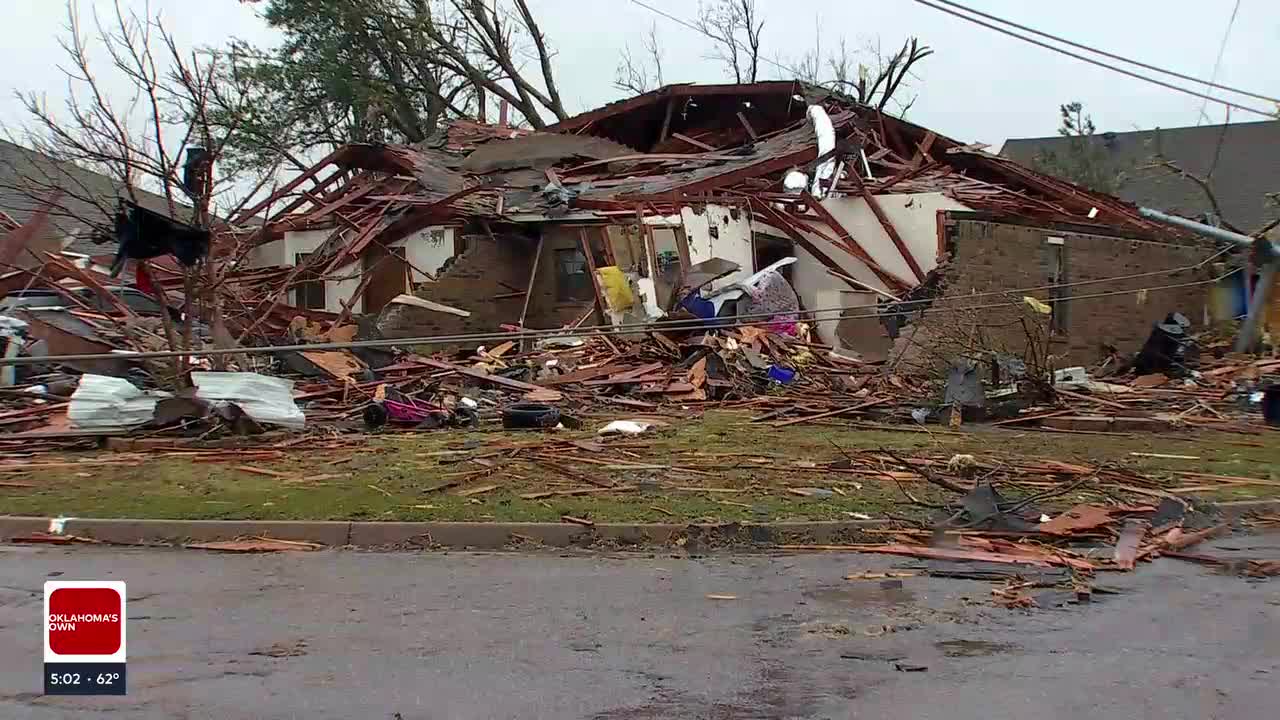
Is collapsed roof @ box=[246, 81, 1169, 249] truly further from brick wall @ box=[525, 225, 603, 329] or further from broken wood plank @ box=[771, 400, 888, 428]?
broken wood plank @ box=[771, 400, 888, 428]

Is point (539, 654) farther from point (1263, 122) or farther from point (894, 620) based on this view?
point (1263, 122)

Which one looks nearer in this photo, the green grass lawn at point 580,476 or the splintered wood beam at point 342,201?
the green grass lawn at point 580,476

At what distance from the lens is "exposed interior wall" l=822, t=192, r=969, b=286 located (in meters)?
24.2

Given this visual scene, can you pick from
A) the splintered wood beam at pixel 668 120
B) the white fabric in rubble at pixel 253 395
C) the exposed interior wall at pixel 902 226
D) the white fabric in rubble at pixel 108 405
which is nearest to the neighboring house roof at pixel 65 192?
the white fabric in rubble at pixel 108 405

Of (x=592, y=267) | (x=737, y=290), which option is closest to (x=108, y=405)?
(x=592, y=267)

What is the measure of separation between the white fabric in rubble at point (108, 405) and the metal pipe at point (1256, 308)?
51.6ft

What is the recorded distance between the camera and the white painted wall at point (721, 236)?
24062 mm

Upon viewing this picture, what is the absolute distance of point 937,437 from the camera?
47.0 feet

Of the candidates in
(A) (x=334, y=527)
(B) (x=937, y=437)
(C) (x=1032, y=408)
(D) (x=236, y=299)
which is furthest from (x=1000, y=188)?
(A) (x=334, y=527)

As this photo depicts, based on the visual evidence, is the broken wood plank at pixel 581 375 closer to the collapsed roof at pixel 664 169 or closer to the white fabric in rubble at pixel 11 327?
the collapsed roof at pixel 664 169

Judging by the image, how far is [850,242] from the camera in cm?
2473

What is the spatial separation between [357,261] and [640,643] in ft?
68.6

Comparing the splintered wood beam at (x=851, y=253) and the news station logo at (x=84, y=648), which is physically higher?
the splintered wood beam at (x=851, y=253)

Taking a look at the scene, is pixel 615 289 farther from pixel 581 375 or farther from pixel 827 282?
pixel 827 282
